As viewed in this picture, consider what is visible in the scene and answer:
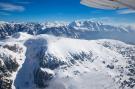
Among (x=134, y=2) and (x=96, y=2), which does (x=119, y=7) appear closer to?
(x=96, y=2)

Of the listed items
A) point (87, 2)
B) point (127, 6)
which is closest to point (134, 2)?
point (127, 6)

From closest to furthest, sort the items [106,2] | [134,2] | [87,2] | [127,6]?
[134,2]
[127,6]
[106,2]
[87,2]

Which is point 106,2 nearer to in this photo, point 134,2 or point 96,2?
point 96,2

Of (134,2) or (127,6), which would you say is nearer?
(134,2)

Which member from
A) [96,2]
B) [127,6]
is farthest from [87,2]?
[127,6]

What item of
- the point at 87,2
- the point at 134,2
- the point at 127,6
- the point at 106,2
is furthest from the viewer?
the point at 87,2

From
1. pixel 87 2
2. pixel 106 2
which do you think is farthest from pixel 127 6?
pixel 87 2

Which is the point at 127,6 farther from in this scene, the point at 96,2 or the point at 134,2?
the point at 96,2

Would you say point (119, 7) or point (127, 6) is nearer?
point (127, 6)
